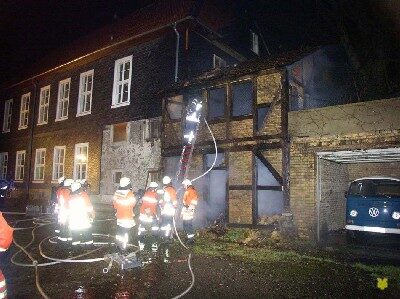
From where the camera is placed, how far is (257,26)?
20.7 metres

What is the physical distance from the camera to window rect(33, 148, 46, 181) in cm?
2091

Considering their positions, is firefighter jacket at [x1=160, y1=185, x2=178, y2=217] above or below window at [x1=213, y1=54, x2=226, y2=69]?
below

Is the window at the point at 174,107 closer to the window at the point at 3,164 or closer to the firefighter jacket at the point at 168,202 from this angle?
the firefighter jacket at the point at 168,202

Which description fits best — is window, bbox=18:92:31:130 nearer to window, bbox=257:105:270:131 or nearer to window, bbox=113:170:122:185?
window, bbox=113:170:122:185

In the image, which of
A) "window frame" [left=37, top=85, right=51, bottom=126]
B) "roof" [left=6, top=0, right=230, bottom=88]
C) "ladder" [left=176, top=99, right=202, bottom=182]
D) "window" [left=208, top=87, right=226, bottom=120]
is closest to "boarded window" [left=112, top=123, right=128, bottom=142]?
"ladder" [left=176, top=99, right=202, bottom=182]

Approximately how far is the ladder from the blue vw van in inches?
233

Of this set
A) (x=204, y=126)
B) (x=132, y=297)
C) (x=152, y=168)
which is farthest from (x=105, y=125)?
(x=132, y=297)

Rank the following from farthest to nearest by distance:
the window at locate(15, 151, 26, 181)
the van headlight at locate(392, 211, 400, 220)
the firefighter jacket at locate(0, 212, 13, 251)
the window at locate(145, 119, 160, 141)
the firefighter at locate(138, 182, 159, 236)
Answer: the window at locate(15, 151, 26, 181), the window at locate(145, 119, 160, 141), the van headlight at locate(392, 211, 400, 220), the firefighter at locate(138, 182, 159, 236), the firefighter jacket at locate(0, 212, 13, 251)

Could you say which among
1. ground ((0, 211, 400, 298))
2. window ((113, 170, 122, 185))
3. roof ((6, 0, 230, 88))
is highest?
roof ((6, 0, 230, 88))

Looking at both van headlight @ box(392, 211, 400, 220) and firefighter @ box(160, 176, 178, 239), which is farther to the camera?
firefighter @ box(160, 176, 178, 239)

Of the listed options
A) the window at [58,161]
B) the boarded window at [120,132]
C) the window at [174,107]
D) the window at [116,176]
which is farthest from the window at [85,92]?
the window at [174,107]

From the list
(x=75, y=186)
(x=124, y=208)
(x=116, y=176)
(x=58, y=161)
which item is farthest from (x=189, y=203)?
(x=58, y=161)

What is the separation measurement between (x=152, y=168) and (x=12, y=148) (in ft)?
48.1

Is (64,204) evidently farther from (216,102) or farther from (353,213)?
(353,213)
